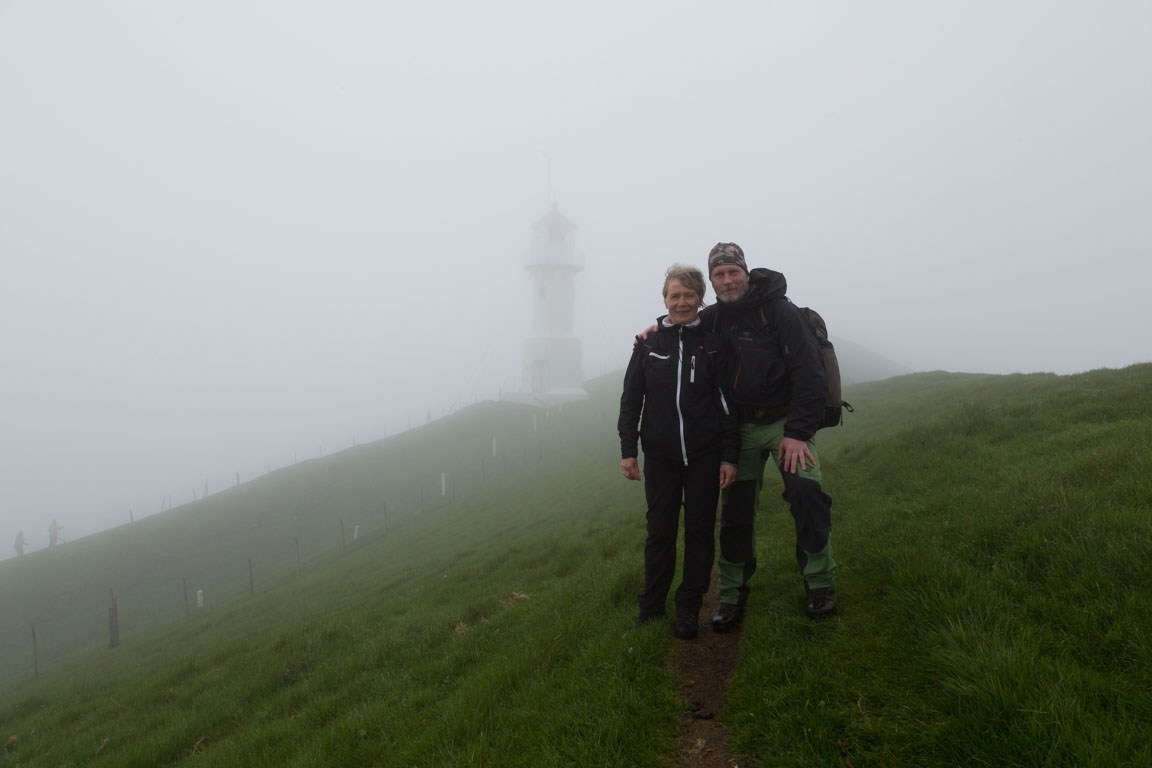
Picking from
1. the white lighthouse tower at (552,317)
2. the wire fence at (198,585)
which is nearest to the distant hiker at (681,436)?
the wire fence at (198,585)

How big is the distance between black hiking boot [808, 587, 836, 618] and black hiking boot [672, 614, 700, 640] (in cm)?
103

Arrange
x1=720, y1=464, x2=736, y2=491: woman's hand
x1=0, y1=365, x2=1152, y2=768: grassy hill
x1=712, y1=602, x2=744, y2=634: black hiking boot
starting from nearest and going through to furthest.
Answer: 1. x1=0, y1=365, x2=1152, y2=768: grassy hill
2. x1=720, y1=464, x2=736, y2=491: woman's hand
3. x1=712, y1=602, x2=744, y2=634: black hiking boot

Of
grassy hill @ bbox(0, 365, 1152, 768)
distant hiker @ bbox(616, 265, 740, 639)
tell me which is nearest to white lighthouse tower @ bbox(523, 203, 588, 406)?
grassy hill @ bbox(0, 365, 1152, 768)

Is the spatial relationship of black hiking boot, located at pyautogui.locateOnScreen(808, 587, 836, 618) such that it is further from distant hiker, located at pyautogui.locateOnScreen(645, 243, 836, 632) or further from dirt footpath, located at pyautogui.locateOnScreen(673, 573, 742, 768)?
dirt footpath, located at pyautogui.locateOnScreen(673, 573, 742, 768)

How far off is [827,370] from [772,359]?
18.6 inches

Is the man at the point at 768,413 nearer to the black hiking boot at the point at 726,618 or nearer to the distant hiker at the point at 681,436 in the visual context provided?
the black hiking boot at the point at 726,618

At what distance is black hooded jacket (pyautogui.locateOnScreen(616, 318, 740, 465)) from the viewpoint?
4.89 m

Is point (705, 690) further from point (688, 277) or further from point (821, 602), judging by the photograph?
point (688, 277)

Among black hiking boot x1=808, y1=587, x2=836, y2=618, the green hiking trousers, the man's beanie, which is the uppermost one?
the man's beanie

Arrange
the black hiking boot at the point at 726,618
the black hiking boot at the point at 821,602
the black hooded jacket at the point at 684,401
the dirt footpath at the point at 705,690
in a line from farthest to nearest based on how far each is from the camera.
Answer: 1. the black hiking boot at the point at 726,618
2. the black hooded jacket at the point at 684,401
3. the black hiking boot at the point at 821,602
4. the dirt footpath at the point at 705,690

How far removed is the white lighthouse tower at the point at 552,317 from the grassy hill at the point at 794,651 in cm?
4315

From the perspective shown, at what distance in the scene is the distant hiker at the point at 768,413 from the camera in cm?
447

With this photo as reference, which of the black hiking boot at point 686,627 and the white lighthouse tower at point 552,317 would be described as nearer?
the black hiking boot at point 686,627

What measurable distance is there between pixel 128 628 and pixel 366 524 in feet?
40.4
